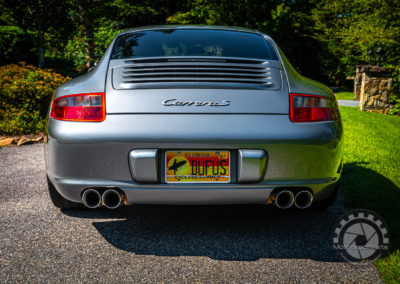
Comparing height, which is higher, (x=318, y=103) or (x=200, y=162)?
(x=318, y=103)

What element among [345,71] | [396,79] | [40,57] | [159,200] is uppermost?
[159,200]

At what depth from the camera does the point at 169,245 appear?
106 inches

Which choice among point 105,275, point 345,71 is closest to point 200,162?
point 105,275

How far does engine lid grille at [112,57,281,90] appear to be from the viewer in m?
2.49

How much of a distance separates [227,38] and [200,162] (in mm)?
1404

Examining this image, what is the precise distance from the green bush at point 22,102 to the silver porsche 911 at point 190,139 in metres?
5.33

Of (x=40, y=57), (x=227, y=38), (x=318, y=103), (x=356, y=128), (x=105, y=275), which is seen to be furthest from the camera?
(x=40, y=57)

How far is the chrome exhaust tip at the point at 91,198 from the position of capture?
246 cm

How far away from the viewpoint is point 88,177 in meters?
2.42

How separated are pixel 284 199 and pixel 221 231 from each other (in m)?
0.65

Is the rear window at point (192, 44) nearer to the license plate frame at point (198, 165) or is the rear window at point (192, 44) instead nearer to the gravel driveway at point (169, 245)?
the license plate frame at point (198, 165)

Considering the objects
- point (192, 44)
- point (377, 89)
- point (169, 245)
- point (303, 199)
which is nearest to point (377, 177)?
point (303, 199)

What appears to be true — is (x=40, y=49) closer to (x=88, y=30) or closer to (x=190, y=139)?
(x=88, y=30)

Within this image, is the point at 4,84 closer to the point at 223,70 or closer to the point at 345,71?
the point at 223,70
